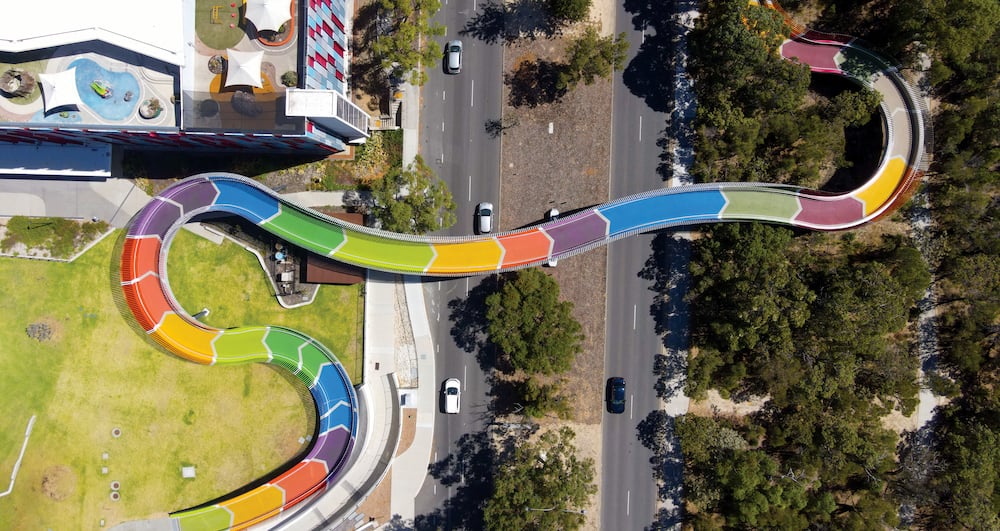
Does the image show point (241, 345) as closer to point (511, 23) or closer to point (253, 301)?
point (253, 301)

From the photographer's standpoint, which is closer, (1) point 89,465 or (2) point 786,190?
(2) point 786,190

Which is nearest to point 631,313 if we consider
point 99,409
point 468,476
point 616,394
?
point 616,394

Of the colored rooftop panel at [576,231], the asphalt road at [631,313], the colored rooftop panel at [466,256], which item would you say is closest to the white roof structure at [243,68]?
the colored rooftop panel at [466,256]

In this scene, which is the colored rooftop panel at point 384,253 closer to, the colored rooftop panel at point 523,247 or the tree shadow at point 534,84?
the colored rooftop panel at point 523,247

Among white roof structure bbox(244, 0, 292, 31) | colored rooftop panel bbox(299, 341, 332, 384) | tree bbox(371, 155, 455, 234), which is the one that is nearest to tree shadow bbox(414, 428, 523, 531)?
colored rooftop panel bbox(299, 341, 332, 384)

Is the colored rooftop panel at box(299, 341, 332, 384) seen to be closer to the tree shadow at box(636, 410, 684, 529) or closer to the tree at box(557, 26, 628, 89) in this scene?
the tree shadow at box(636, 410, 684, 529)

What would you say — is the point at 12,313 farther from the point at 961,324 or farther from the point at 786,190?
the point at 961,324

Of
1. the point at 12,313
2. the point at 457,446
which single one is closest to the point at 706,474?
the point at 457,446
